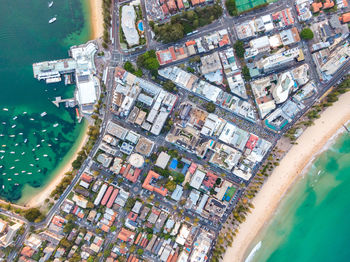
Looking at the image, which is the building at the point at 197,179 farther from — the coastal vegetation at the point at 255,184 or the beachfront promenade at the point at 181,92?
the coastal vegetation at the point at 255,184

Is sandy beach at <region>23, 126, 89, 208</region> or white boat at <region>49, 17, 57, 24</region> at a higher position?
white boat at <region>49, 17, 57, 24</region>

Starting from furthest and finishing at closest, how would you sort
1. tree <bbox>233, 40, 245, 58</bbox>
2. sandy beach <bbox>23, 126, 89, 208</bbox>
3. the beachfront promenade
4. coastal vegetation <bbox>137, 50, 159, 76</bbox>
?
sandy beach <bbox>23, 126, 89, 208</bbox>, the beachfront promenade, tree <bbox>233, 40, 245, 58</bbox>, coastal vegetation <bbox>137, 50, 159, 76</bbox>

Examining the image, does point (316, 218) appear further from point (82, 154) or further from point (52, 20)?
point (52, 20)

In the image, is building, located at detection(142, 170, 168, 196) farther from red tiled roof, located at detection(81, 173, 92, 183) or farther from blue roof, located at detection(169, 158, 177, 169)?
red tiled roof, located at detection(81, 173, 92, 183)

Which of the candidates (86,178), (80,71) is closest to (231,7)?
(80,71)

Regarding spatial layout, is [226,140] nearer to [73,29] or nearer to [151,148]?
[151,148]

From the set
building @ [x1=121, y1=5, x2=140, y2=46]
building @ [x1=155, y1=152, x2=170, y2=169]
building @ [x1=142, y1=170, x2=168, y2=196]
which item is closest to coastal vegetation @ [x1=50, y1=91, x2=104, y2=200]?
building @ [x1=121, y1=5, x2=140, y2=46]
